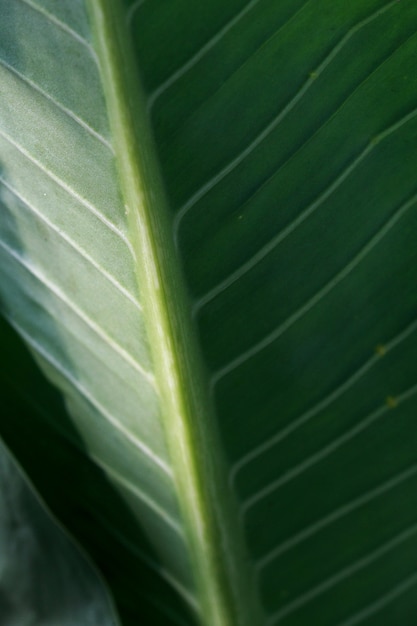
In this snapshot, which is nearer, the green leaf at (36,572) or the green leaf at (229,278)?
the green leaf at (229,278)

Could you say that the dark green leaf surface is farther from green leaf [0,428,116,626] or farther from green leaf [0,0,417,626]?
green leaf [0,428,116,626]

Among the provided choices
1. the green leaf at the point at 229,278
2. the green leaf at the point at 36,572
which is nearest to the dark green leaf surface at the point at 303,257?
the green leaf at the point at 229,278

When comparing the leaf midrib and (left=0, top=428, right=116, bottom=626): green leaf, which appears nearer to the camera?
the leaf midrib

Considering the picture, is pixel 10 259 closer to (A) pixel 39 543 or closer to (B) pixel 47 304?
(B) pixel 47 304

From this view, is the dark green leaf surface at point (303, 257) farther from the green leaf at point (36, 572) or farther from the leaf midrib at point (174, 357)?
the green leaf at point (36, 572)

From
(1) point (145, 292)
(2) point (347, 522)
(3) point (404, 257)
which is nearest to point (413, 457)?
(2) point (347, 522)

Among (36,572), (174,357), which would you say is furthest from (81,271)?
(36,572)

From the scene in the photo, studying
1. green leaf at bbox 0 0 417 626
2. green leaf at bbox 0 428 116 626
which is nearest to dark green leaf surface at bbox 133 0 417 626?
green leaf at bbox 0 0 417 626

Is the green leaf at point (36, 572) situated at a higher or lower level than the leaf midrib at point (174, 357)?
lower
